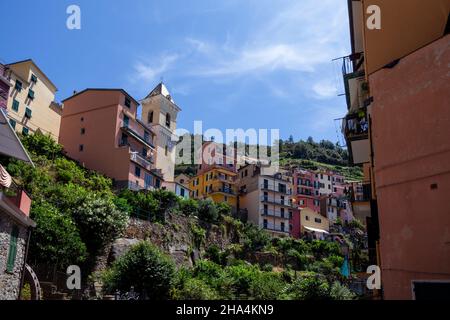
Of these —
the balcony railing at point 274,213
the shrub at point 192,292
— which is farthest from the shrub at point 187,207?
the balcony railing at point 274,213

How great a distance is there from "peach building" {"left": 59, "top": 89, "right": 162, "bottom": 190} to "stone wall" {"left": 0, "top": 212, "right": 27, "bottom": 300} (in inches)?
1075

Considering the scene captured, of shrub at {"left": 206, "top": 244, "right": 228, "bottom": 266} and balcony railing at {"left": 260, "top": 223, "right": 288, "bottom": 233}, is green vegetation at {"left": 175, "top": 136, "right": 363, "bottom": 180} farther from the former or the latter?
shrub at {"left": 206, "top": 244, "right": 228, "bottom": 266}

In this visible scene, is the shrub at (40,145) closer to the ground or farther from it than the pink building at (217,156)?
closer to the ground

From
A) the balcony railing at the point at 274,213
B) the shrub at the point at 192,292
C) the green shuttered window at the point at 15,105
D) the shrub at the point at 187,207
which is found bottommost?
the shrub at the point at 192,292

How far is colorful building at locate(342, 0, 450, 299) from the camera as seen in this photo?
12.8 meters

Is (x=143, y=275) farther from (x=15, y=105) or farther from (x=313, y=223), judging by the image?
(x=313, y=223)

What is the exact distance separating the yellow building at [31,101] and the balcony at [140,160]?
10.2 metres

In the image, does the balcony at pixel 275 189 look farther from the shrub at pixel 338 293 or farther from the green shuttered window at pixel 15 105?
the shrub at pixel 338 293

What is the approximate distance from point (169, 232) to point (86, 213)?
13.1 metres

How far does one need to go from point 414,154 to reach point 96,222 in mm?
23830

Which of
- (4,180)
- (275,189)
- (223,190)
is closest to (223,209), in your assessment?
(223,190)

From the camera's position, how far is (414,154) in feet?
45.5

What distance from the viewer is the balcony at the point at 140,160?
163ft
